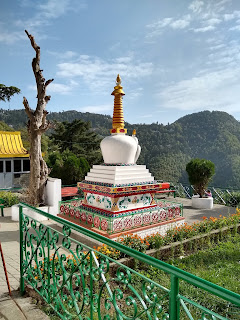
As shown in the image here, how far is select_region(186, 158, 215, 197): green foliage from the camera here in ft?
44.0

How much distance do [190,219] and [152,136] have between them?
184 ft

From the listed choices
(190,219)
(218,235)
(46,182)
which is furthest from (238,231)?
(46,182)

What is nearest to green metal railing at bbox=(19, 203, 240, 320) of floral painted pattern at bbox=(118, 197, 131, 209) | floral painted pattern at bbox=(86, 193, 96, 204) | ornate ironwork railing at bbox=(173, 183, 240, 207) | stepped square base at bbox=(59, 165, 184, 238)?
stepped square base at bbox=(59, 165, 184, 238)

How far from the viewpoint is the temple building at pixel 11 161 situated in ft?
60.0

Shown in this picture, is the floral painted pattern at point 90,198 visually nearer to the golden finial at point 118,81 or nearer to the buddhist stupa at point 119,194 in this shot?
the buddhist stupa at point 119,194

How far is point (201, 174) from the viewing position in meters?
13.4

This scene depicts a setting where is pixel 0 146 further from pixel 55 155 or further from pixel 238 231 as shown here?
pixel 238 231

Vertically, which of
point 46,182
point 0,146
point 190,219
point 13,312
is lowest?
point 190,219

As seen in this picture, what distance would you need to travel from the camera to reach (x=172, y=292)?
69.1 inches

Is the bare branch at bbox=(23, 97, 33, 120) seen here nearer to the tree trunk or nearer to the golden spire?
the tree trunk

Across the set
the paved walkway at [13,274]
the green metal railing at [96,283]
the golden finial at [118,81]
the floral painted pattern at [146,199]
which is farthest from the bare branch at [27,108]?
the green metal railing at [96,283]

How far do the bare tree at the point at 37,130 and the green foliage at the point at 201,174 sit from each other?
772cm

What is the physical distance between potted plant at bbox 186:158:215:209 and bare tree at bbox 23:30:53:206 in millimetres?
7687

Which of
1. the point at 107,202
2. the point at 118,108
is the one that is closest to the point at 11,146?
the point at 118,108
